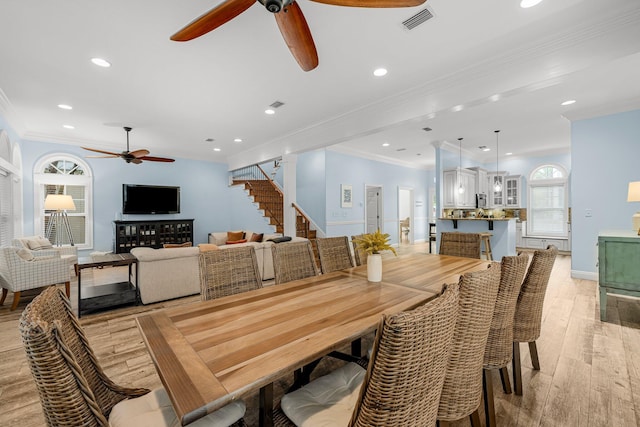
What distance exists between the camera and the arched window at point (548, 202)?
26.1 feet

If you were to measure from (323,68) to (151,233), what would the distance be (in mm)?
6289

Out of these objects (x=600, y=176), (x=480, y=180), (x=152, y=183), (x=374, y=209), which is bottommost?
(x=374, y=209)

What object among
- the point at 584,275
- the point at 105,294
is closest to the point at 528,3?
the point at 584,275

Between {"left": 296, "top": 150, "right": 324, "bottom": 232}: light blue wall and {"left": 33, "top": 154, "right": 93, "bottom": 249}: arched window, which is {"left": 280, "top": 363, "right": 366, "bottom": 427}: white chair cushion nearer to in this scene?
{"left": 296, "top": 150, "right": 324, "bottom": 232}: light blue wall

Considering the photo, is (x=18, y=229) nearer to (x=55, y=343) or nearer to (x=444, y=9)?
(x=55, y=343)

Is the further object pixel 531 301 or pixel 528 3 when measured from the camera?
pixel 528 3

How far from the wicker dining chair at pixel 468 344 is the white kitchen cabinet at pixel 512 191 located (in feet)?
29.6

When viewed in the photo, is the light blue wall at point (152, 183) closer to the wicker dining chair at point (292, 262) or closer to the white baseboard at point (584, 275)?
the wicker dining chair at point (292, 262)

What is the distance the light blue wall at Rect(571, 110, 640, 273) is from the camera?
4.34 m

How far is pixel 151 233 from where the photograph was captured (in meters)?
7.22

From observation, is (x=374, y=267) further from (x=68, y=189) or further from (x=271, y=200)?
(x=68, y=189)

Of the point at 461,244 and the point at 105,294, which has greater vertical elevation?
the point at 461,244

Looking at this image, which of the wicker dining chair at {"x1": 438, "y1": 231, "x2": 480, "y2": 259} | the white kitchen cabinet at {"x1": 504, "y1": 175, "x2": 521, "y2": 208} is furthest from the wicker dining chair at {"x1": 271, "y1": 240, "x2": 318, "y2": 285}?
the white kitchen cabinet at {"x1": 504, "y1": 175, "x2": 521, "y2": 208}

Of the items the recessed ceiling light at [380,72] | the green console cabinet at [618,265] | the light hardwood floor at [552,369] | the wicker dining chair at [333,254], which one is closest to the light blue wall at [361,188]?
the recessed ceiling light at [380,72]
